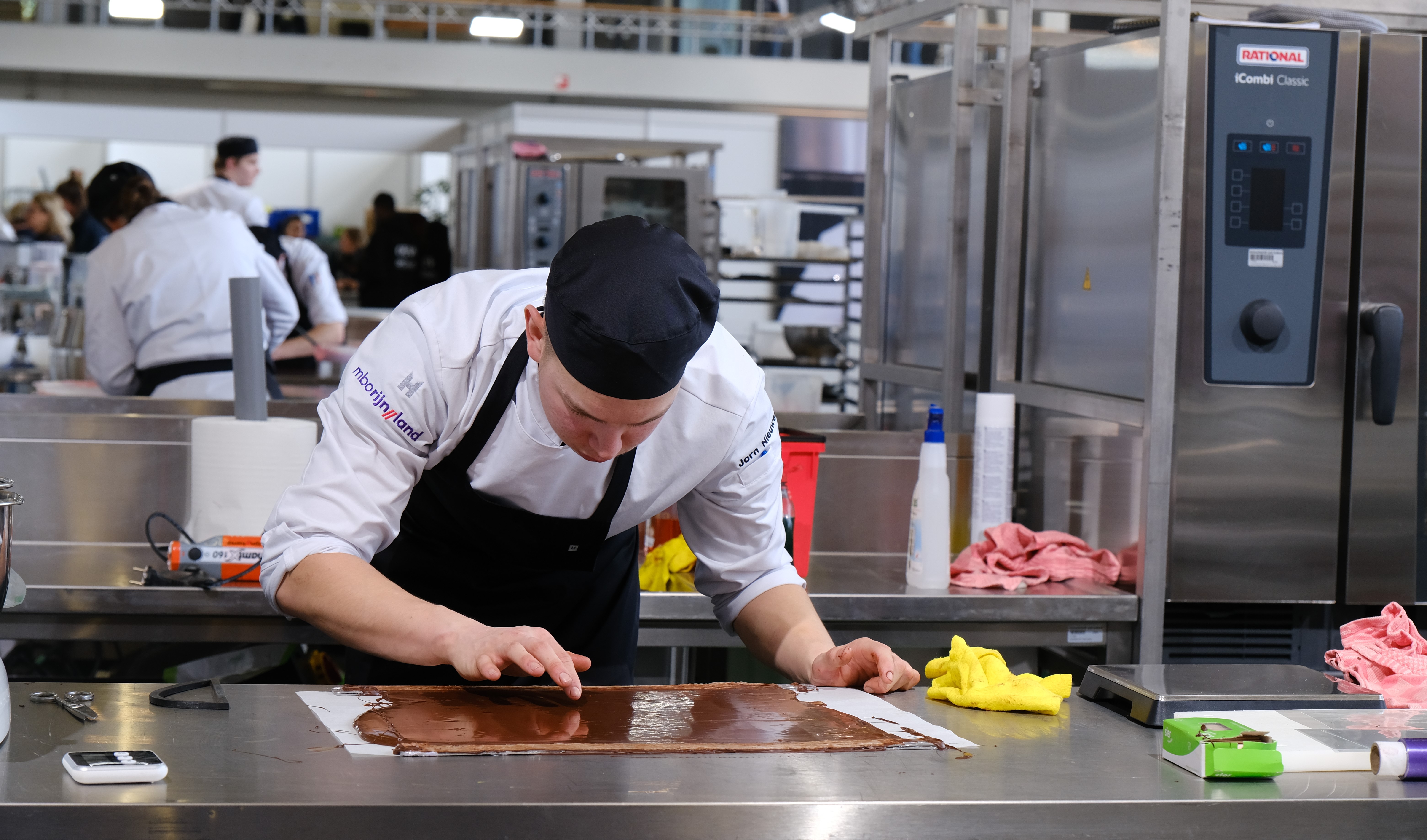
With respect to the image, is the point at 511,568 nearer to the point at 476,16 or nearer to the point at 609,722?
the point at 609,722

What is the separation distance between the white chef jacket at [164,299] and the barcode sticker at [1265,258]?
100 inches

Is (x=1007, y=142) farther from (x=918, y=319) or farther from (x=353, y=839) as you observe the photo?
(x=353, y=839)

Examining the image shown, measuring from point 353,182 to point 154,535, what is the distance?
41.3 feet

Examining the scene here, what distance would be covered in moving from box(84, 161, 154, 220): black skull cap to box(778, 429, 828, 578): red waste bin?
7.23 ft

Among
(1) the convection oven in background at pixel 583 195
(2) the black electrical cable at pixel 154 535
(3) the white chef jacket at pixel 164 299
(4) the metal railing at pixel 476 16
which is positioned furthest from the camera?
(4) the metal railing at pixel 476 16

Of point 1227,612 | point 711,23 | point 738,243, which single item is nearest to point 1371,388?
point 1227,612

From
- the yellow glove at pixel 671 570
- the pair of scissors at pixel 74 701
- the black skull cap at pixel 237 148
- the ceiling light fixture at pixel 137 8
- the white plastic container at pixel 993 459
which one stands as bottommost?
the yellow glove at pixel 671 570

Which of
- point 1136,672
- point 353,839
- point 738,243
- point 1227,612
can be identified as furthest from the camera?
point 738,243

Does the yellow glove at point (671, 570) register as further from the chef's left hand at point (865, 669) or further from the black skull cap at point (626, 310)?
the black skull cap at point (626, 310)

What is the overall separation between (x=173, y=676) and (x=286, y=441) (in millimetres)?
661

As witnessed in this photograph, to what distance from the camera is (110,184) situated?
3.76 meters

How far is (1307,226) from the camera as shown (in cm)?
244

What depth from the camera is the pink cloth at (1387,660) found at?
1.70 metres

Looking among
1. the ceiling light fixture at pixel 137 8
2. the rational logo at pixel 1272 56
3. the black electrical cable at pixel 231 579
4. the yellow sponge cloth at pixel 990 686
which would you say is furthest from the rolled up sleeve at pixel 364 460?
the ceiling light fixture at pixel 137 8
